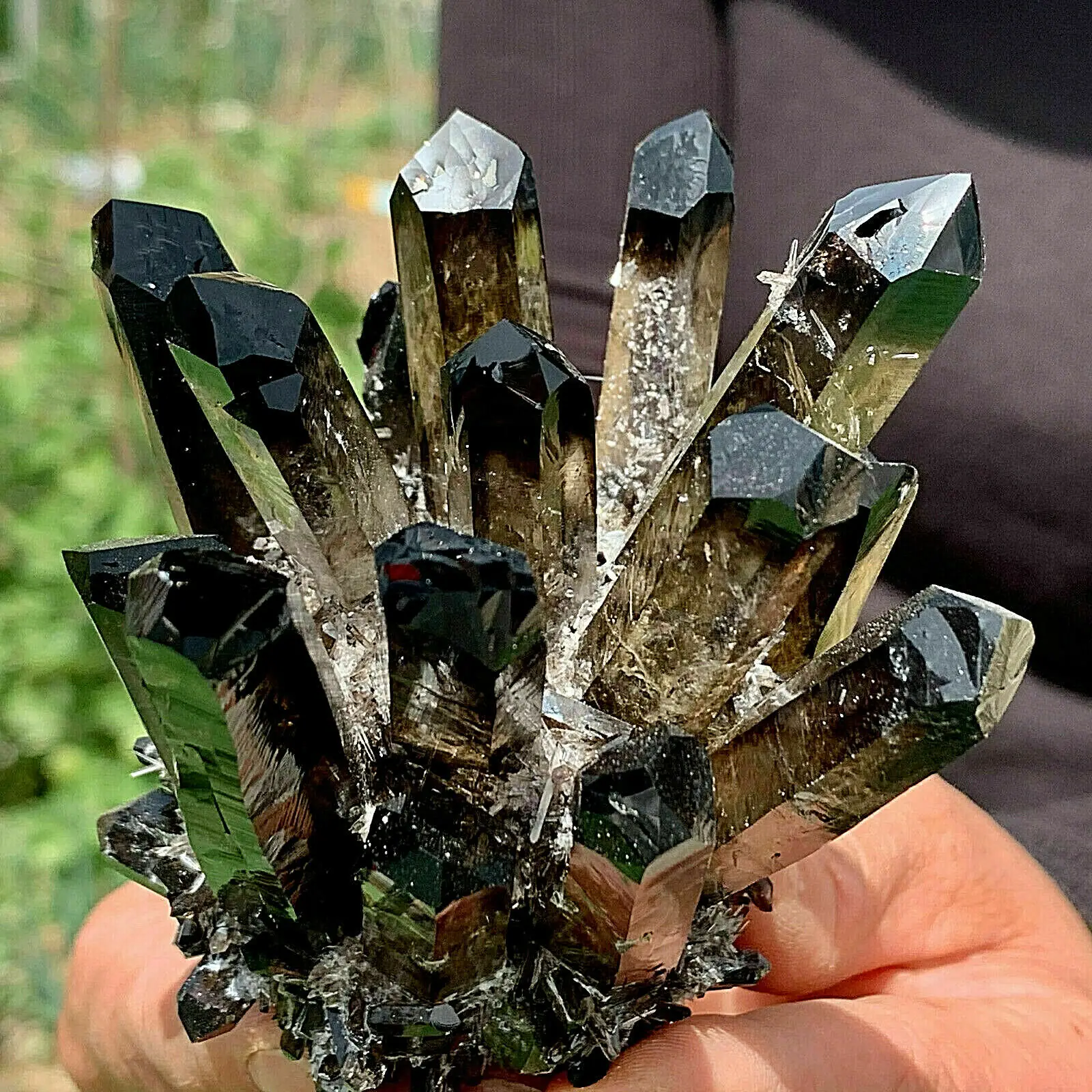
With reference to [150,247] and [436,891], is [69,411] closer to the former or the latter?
[150,247]

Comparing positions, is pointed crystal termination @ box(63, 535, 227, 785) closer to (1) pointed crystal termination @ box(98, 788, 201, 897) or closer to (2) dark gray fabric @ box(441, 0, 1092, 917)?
(1) pointed crystal termination @ box(98, 788, 201, 897)

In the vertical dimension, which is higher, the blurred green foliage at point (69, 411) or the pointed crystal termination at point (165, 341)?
the pointed crystal termination at point (165, 341)

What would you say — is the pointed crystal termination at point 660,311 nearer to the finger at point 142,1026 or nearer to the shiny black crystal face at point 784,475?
the shiny black crystal face at point 784,475

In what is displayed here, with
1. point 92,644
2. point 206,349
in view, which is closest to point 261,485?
point 206,349

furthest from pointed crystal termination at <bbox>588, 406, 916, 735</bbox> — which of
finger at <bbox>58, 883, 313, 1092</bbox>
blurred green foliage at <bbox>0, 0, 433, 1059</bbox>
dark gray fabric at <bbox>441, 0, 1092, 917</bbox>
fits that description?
blurred green foliage at <bbox>0, 0, 433, 1059</bbox>

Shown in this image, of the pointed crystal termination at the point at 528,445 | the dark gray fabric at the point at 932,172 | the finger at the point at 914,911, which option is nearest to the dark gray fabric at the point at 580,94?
the dark gray fabric at the point at 932,172
